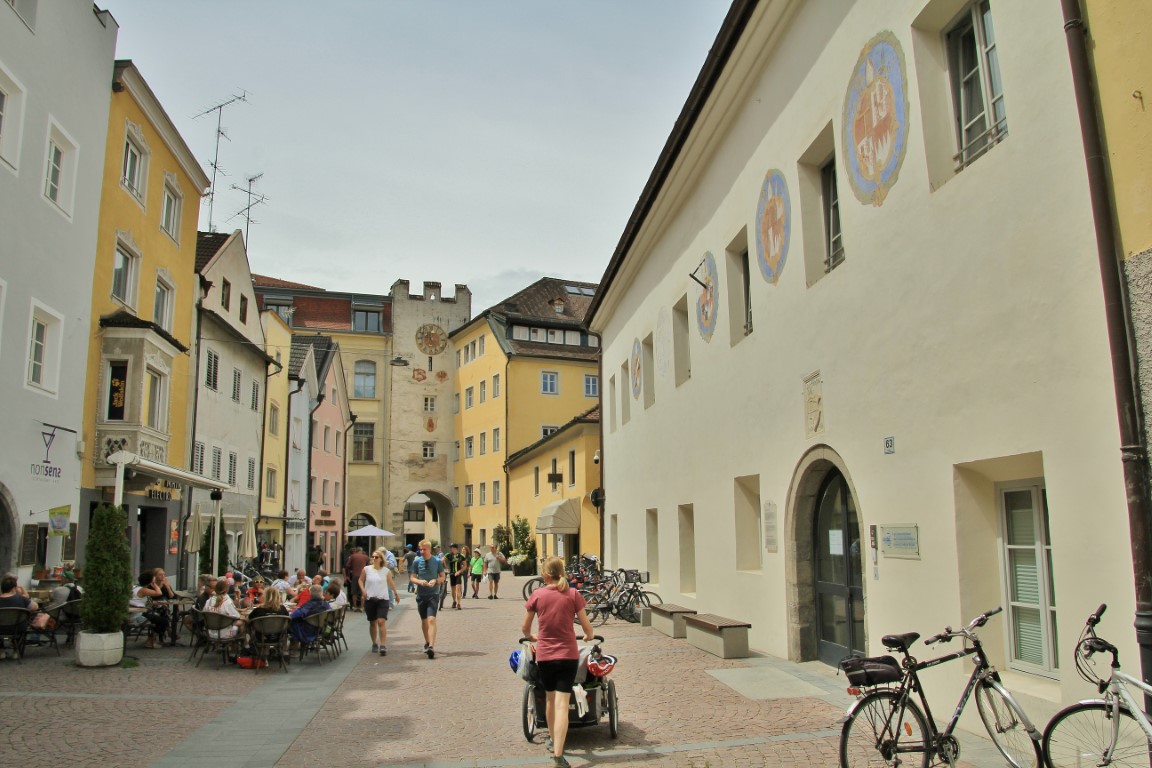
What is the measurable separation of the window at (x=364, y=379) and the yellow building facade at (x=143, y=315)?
1342 inches

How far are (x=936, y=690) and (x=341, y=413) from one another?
4248cm

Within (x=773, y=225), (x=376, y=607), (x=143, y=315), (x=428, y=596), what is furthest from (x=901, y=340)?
(x=143, y=315)

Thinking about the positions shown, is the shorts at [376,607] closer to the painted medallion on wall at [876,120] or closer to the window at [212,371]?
the painted medallion on wall at [876,120]

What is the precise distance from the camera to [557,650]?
727cm

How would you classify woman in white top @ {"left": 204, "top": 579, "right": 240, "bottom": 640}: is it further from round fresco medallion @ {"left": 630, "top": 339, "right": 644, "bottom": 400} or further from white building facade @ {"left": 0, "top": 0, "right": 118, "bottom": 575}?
round fresco medallion @ {"left": 630, "top": 339, "right": 644, "bottom": 400}

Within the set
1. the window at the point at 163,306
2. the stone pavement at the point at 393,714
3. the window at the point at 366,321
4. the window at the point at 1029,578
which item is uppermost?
the window at the point at 366,321

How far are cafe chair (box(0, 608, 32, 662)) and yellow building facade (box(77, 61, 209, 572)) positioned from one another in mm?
4495

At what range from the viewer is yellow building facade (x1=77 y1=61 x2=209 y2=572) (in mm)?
17375

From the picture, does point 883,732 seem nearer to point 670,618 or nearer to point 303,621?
point 303,621

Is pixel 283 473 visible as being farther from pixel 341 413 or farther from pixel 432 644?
pixel 432 644

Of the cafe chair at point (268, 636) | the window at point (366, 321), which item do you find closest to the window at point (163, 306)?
the cafe chair at point (268, 636)

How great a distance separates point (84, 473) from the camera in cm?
1680

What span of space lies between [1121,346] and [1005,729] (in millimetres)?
2525

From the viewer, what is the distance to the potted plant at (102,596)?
12.1 metres
